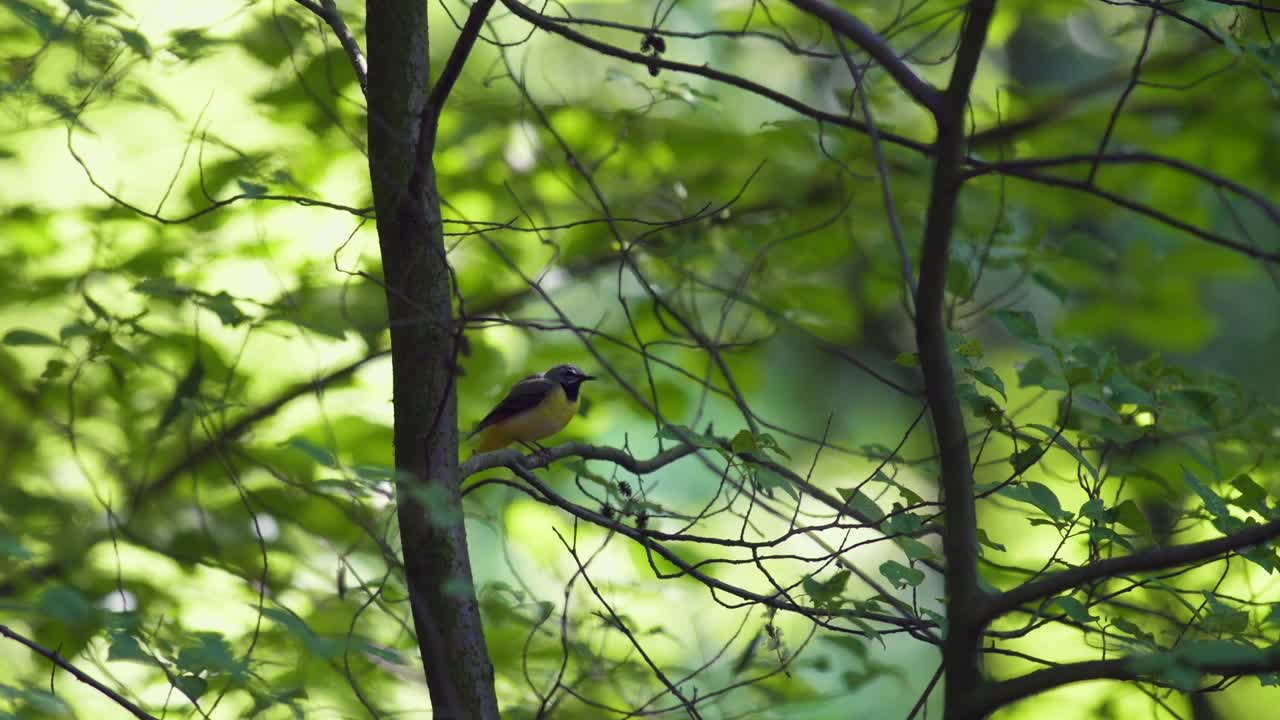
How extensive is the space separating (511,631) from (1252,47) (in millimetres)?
3172

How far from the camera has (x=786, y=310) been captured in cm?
443

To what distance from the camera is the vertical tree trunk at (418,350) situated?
2775 millimetres

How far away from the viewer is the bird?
5414 mm

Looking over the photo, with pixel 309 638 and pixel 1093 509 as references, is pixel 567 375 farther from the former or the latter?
pixel 309 638

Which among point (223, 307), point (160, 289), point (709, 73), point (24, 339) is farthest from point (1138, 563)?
point (24, 339)

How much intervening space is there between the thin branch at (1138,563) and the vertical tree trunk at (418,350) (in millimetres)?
1306

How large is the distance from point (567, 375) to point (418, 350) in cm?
296

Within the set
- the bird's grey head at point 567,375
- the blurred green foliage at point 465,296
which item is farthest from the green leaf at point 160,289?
the bird's grey head at point 567,375

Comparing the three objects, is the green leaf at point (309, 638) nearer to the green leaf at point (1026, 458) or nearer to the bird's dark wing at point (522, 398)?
the green leaf at point (1026, 458)

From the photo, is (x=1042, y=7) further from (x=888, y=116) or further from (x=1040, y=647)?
(x=1040, y=647)

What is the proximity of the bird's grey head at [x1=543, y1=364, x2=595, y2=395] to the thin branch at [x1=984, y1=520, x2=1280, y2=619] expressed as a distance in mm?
3549

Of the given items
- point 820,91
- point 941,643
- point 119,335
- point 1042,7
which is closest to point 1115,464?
point 941,643

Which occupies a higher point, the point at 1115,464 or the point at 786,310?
the point at 786,310

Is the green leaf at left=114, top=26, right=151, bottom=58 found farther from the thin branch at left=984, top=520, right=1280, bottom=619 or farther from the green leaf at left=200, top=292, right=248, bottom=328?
the thin branch at left=984, top=520, right=1280, bottom=619
